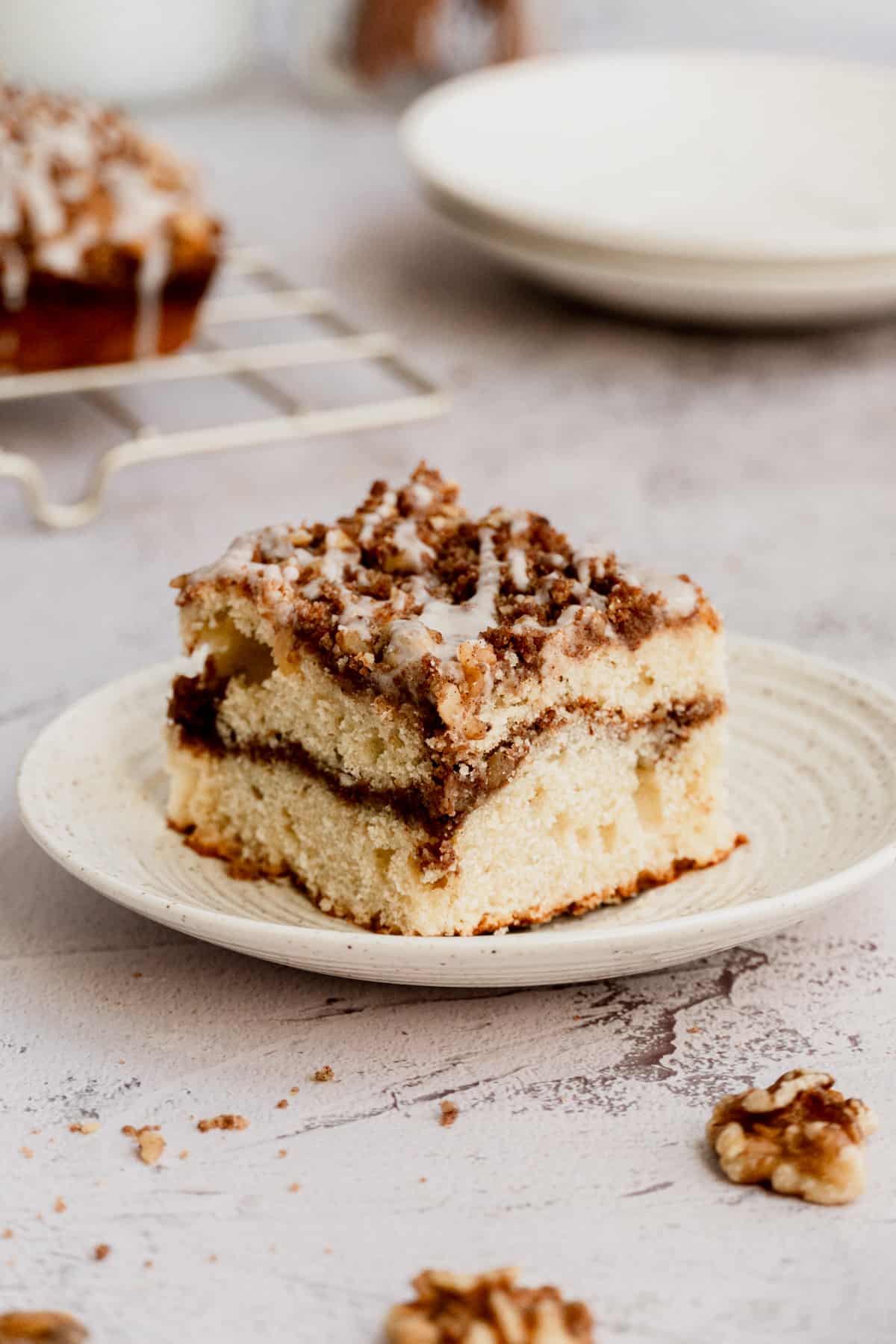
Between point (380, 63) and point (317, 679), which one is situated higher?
point (317, 679)

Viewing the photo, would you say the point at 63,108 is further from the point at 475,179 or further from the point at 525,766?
the point at 525,766

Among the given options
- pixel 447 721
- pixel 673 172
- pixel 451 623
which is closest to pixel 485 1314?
pixel 447 721

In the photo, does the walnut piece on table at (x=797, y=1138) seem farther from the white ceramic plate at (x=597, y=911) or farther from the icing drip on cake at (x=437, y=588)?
the icing drip on cake at (x=437, y=588)

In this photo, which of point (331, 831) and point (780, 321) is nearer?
point (331, 831)

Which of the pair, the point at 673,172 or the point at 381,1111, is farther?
the point at 673,172

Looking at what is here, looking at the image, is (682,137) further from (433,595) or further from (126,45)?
(433,595)

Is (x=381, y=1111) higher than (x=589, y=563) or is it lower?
lower

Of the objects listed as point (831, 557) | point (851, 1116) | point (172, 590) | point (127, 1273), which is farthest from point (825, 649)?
point (127, 1273)
